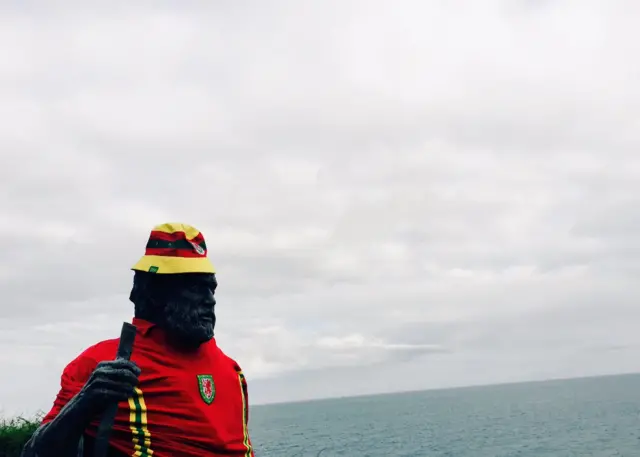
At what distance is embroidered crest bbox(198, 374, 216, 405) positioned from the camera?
155 inches

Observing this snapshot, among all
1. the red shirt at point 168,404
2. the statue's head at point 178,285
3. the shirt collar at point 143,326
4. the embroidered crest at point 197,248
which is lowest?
the red shirt at point 168,404

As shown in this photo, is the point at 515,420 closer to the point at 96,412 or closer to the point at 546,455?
the point at 546,455

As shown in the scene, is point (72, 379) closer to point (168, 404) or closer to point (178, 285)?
point (168, 404)

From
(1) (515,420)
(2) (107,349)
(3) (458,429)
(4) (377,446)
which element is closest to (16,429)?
(2) (107,349)

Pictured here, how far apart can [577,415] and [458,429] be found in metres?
22.9

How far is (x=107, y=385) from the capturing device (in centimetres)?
338

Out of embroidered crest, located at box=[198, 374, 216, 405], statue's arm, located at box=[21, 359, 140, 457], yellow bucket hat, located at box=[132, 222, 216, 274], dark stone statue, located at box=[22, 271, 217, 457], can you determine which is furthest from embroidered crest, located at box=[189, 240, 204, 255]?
statue's arm, located at box=[21, 359, 140, 457]

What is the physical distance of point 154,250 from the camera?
3986 millimetres

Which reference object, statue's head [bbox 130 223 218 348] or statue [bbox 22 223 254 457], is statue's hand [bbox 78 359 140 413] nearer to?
statue [bbox 22 223 254 457]

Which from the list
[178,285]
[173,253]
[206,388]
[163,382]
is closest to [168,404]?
[163,382]

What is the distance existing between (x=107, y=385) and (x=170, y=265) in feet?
2.55

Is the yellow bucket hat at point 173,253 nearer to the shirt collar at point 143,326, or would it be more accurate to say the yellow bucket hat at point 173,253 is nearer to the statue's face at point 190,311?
the statue's face at point 190,311

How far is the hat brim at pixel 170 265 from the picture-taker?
12.8 feet

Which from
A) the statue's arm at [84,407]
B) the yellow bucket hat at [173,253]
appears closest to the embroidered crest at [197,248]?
the yellow bucket hat at [173,253]
